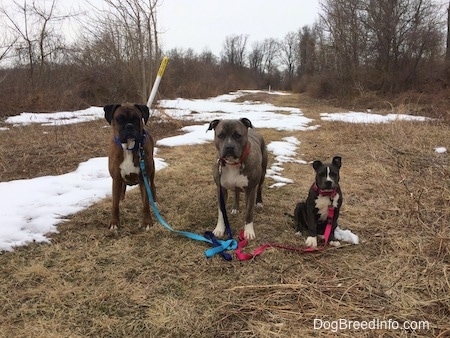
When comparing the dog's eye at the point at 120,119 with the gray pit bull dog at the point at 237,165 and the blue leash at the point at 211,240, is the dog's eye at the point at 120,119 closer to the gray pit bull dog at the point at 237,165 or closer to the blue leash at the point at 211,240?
the blue leash at the point at 211,240

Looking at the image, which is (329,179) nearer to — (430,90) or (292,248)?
(292,248)

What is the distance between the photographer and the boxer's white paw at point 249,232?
4.17m

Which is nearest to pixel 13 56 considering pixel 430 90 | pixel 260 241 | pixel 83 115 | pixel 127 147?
pixel 83 115

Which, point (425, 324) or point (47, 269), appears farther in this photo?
point (47, 269)

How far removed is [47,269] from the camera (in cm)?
338

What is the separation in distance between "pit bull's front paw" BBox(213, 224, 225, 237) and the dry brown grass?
0.23 meters

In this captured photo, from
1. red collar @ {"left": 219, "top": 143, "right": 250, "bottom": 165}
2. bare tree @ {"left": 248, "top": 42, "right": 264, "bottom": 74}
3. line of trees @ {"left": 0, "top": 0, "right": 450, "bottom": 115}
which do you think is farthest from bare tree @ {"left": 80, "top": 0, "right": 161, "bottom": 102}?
bare tree @ {"left": 248, "top": 42, "right": 264, "bottom": 74}

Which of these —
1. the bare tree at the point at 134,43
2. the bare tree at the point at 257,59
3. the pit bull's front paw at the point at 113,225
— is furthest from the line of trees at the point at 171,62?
the bare tree at the point at 257,59

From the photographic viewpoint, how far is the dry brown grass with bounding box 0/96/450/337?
8.80 feet

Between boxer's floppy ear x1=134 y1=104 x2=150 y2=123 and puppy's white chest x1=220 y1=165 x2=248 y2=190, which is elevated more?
boxer's floppy ear x1=134 y1=104 x2=150 y2=123

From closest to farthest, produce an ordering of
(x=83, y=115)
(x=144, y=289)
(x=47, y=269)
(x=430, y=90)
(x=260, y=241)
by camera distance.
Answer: (x=144, y=289)
(x=47, y=269)
(x=260, y=241)
(x=83, y=115)
(x=430, y=90)

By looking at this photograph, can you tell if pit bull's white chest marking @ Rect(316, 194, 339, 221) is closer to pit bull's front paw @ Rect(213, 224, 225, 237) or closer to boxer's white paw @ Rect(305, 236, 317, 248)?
boxer's white paw @ Rect(305, 236, 317, 248)

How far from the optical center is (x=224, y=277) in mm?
3328

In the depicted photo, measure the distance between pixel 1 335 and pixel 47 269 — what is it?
2.91 ft
